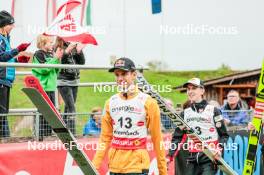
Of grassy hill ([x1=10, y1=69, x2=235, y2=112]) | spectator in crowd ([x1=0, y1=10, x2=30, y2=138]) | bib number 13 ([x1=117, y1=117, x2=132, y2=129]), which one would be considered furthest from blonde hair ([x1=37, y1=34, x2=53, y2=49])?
grassy hill ([x1=10, y1=69, x2=235, y2=112])

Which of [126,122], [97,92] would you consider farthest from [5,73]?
[97,92]

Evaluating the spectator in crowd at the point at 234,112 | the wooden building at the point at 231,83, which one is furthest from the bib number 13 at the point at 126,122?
the wooden building at the point at 231,83

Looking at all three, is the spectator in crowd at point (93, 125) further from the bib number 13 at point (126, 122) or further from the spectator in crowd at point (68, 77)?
Answer: the bib number 13 at point (126, 122)

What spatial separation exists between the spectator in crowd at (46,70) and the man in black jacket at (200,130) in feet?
5.87

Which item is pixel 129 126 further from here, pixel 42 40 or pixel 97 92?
pixel 97 92

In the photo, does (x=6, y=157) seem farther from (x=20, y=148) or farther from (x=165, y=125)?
(x=165, y=125)

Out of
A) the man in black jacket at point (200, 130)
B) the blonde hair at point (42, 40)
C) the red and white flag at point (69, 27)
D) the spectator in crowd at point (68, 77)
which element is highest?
the red and white flag at point (69, 27)

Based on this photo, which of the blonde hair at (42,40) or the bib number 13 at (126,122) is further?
the blonde hair at (42,40)

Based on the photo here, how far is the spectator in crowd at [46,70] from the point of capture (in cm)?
873

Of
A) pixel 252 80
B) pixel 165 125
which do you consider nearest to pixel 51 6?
pixel 165 125

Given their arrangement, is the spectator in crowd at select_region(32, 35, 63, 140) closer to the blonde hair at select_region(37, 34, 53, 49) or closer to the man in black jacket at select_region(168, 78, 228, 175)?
the blonde hair at select_region(37, 34, 53, 49)

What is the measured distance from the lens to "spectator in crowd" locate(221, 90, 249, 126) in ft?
38.4

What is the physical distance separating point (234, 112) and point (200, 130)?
9.43 feet

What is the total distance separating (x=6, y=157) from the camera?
823 centimetres
